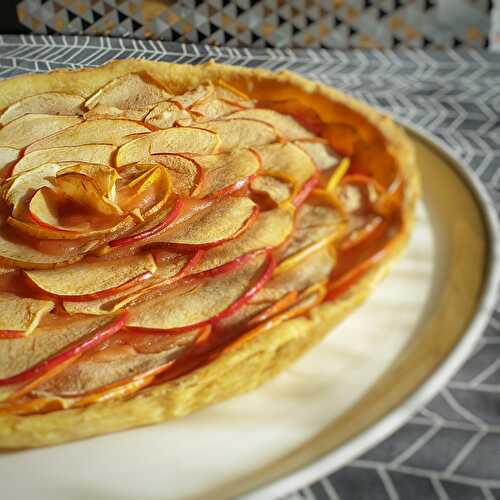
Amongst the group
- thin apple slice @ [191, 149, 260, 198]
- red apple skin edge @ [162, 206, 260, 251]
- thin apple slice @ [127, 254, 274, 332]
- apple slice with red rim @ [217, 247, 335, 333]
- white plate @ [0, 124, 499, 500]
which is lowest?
white plate @ [0, 124, 499, 500]

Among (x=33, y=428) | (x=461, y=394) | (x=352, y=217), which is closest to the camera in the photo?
(x=33, y=428)

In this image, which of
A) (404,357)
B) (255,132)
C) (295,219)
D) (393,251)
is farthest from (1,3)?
(404,357)

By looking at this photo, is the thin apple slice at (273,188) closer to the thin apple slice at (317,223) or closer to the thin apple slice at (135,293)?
the thin apple slice at (317,223)

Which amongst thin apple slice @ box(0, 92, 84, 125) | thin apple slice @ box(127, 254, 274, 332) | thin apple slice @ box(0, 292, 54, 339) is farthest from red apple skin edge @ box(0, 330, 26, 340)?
thin apple slice @ box(0, 92, 84, 125)

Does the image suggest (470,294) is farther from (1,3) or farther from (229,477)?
(1,3)

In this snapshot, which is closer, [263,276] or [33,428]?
[33,428]

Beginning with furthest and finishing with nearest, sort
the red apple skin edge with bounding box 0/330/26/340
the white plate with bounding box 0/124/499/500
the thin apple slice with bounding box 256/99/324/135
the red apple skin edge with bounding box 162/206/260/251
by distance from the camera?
1. the thin apple slice with bounding box 256/99/324/135
2. the red apple skin edge with bounding box 162/206/260/251
3. the red apple skin edge with bounding box 0/330/26/340
4. the white plate with bounding box 0/124/499/500

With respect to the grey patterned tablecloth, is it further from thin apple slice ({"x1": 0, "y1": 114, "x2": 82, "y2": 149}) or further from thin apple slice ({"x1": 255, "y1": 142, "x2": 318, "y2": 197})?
thin apple slice ({"x1": 255, "y1": 142, "x2": 318, "y2": 197})
